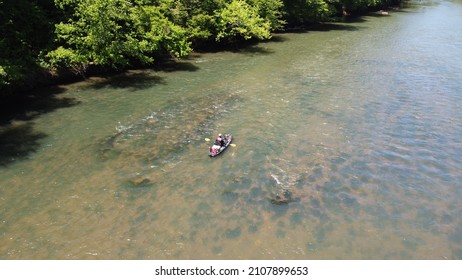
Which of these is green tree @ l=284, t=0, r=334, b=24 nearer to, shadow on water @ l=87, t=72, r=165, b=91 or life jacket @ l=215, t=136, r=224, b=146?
shadow on water @ l=87, t=72, r=165, b=91

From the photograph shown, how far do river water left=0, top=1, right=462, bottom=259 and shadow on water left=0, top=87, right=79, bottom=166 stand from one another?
14cm

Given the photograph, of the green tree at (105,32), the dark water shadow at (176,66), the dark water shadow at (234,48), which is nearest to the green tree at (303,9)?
the dark water shadow at (234,48)

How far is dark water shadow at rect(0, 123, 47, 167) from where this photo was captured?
2280cm

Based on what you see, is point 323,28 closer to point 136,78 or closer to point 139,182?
point 136,78

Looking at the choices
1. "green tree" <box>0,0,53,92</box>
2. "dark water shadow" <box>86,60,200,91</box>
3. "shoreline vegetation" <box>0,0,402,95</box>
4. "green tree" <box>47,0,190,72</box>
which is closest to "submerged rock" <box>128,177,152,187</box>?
"shoreline vegetation" <box>0,0,402,95</box>

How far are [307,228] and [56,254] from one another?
11.5 meters

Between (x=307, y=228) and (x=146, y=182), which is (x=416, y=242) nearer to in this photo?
(x=307, y=228)

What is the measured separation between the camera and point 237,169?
2220 cm

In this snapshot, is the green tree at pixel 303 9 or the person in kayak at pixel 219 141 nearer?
the person in kayak at pixel 219 141

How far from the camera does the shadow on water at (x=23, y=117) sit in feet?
77.0

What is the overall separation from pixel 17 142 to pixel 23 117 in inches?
167

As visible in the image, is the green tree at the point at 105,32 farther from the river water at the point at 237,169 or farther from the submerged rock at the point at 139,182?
the submerged rock at the point at 139,182

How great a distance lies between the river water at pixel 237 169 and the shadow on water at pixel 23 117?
0.14 meters

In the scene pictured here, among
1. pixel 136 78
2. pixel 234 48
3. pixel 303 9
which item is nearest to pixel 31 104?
pixel 136 78
